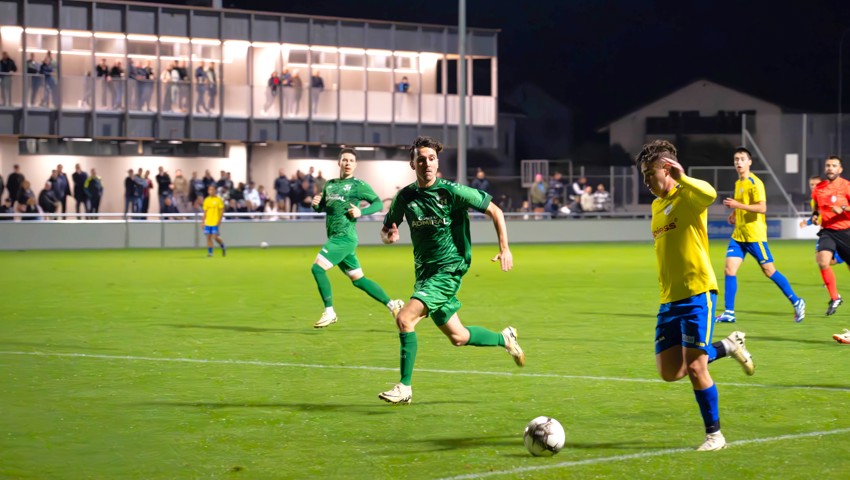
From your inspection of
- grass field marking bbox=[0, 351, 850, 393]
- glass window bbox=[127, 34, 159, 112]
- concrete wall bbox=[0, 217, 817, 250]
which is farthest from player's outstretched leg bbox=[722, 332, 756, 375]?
glass window bbox=[127, 34, 159, 112]

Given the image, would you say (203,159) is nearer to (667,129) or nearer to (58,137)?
(58,137)

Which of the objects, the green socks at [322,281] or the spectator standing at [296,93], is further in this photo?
the spectator standing at [296,93]

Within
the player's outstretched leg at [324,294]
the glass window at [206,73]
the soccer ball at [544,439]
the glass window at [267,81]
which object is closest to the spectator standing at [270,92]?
the glass window at [267,81]

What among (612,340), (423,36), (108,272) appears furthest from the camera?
(423,36)

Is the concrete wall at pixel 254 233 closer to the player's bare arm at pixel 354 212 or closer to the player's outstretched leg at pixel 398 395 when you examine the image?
the player's bare arm at pixel 354 212

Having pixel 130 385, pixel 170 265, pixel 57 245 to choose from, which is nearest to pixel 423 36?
pixel 57 245

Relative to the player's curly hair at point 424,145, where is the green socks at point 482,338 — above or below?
below

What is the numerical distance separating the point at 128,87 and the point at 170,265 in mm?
17741

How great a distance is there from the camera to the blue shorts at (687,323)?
722 cm

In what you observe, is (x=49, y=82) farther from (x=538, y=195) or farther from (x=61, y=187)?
(x=538, y=195)

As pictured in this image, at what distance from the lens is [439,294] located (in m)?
9.07

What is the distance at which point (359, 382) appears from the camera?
10055 mm

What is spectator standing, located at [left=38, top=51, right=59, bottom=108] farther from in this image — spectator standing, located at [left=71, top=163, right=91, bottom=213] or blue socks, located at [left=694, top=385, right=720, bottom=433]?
blue socks, located at [left=694, top=385, right=720, bottom=433]

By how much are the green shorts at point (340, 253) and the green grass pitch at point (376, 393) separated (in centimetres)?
74
